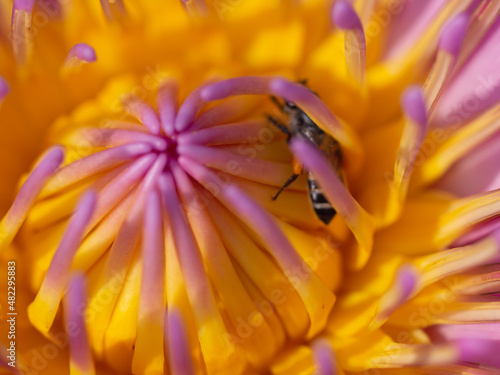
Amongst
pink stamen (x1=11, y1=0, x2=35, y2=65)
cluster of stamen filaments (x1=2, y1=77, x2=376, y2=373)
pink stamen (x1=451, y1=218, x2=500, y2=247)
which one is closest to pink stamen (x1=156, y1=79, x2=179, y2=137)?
cluster of stamen filaments (x1=2, y1=77, x2=376, y2=373)

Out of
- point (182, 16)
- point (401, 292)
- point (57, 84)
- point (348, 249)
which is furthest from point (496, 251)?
point (57, 84)

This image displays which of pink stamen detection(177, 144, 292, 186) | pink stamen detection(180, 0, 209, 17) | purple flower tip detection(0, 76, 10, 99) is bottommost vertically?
pink stamen detection(177, 144, 292, 186)

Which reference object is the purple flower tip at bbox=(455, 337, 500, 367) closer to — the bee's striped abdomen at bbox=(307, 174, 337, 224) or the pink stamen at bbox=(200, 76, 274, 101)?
the bee's striped abdomen at bbox=(307, 174, 337, 224)

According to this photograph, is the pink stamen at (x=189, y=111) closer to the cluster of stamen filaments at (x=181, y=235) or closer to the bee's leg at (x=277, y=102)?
the cluster of stamen filaments at (x=181, y=235)

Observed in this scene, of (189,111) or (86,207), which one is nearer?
(86,207)

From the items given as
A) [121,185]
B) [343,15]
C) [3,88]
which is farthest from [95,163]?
[343,15]

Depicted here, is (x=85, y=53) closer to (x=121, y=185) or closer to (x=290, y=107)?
(x=121, y=185)
